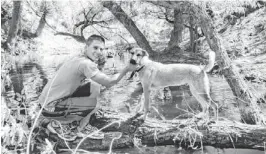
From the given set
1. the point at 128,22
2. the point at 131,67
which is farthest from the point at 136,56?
the point at 128,22

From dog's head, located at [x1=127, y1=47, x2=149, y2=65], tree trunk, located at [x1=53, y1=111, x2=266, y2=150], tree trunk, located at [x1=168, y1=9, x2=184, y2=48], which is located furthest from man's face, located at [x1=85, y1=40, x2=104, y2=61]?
tree trunk, located at [x1=168, y1=9, x2=184, y2=48]

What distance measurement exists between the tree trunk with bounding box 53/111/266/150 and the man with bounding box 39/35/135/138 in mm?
400

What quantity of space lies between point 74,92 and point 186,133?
168cm

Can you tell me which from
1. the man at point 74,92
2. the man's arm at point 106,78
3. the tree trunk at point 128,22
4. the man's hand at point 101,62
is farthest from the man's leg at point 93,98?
the man's hand at point 101,62

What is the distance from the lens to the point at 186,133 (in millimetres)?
4027

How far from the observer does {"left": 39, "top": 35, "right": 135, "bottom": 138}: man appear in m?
3.77

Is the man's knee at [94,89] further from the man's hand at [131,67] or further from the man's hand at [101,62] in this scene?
the man's hand at [101,62]

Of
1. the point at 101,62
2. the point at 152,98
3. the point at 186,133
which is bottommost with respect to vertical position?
the point at 186,133

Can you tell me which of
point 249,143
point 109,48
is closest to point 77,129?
point 249,143

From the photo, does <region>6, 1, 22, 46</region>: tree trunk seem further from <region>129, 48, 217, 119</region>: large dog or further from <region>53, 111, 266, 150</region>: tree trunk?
<region>129, 48, 217, 119</region>: large dog

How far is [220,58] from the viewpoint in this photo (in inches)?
197

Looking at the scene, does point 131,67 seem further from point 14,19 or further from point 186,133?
point 14,19

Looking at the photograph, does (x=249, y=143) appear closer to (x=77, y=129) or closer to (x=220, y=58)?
(x=220, y=58)

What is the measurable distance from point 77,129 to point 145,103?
1024 mm
